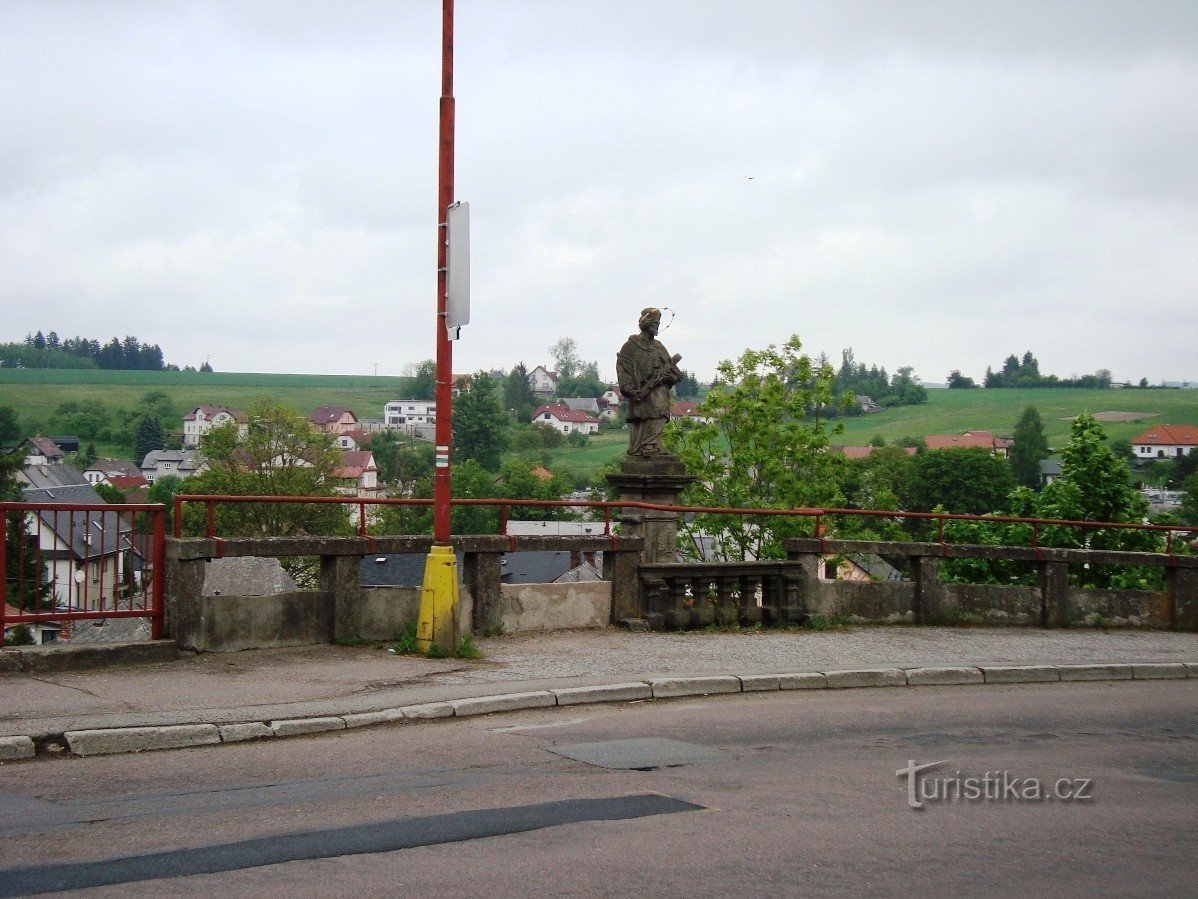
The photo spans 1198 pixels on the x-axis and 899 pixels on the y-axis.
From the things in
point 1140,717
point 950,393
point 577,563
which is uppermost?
Answer: point 950,393

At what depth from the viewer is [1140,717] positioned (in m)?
10.4

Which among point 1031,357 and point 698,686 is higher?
point 1031,357

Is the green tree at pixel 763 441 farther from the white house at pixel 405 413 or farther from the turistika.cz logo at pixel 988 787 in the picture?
the white house at pixel 405 413

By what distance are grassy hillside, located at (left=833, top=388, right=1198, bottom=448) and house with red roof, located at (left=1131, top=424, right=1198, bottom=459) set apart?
6.82 feet

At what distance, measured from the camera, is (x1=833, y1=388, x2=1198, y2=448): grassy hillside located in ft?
316

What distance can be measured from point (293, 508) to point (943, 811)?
134 ft

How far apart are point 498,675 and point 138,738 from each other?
11.2 feet

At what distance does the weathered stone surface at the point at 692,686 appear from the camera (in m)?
10.4

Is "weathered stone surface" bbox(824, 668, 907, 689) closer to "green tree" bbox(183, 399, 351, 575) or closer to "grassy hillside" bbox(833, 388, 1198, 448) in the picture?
"green tree" bbox(183, 399, 351, 575)

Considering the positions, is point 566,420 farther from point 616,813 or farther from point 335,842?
point 335,842

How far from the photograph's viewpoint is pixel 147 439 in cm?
9131

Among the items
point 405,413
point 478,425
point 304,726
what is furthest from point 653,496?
point 405,413

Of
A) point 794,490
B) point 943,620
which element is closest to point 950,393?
point 794,490

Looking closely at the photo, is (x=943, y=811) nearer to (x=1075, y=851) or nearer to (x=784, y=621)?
(x=1075, y=851)
